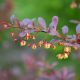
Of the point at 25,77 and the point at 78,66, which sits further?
the point at 78,66

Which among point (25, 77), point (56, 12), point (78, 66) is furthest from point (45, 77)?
point (56, 12)

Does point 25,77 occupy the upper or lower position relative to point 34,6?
lower

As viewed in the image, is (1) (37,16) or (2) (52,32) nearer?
(2) (52,32)

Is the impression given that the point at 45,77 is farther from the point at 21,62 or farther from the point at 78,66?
the point at 78,66

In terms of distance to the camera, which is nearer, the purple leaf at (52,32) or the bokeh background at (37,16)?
the purple leaf at (52,32)

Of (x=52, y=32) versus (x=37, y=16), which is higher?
(x=37, y=16)

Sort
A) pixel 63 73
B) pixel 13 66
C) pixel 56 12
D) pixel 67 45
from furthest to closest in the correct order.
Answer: pixel 56 12 < pixel 13 66 < pixel 63 73 < pixel 67 45

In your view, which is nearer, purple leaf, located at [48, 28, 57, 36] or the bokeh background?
purple leaf, located at [48, 28, 57, 36]

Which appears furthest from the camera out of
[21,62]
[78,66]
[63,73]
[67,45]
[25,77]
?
[78,66]
